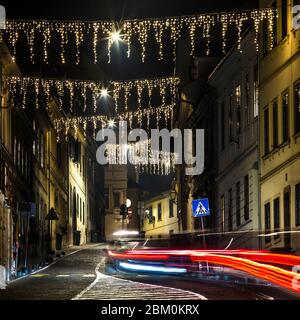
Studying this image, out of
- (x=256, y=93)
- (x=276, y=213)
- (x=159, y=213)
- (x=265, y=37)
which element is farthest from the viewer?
(x=159, y=213)

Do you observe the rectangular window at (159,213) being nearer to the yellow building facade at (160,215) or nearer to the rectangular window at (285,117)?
the yellow building facade at (160,215)

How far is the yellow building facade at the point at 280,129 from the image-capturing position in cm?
3161

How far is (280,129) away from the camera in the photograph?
3400 centimetres

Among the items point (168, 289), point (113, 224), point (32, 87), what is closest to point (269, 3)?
point (168, 289)

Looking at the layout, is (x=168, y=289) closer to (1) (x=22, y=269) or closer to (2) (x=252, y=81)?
(1) (x=22, y=269)

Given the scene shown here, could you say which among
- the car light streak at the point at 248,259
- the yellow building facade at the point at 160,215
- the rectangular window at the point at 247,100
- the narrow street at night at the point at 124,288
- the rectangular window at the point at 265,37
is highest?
the rectangular window at the point at 265,37

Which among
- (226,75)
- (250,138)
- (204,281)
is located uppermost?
(226,75)

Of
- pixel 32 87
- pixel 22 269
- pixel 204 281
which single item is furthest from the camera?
pixel 32 87

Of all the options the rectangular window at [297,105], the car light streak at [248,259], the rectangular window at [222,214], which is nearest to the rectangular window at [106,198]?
the rectangular window at [222,214]

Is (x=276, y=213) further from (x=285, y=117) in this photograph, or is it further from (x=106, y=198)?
(x=106, y=198)

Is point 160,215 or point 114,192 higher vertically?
point 114,192

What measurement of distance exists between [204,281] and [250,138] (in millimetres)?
11577

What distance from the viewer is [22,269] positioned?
117 feet

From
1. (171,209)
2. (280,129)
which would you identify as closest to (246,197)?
(280,129)
